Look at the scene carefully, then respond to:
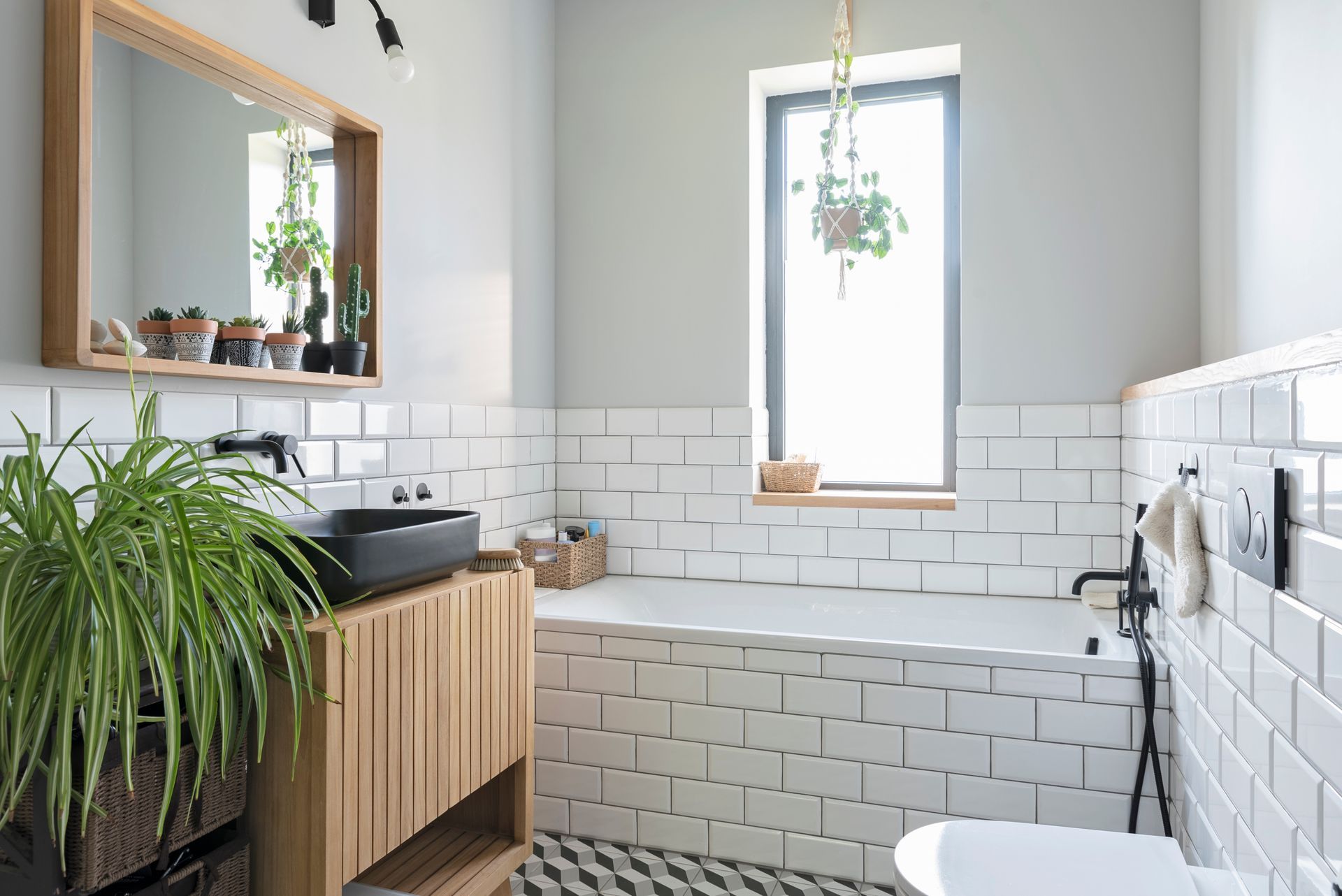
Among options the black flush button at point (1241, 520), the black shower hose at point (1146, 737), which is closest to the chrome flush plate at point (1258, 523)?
the black flush button at point (1241, 520)

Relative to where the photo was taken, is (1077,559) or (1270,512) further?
(1077,559)

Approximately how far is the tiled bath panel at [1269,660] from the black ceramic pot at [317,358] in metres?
1.99

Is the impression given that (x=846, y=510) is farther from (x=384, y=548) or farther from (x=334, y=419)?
(x=384, y=548)

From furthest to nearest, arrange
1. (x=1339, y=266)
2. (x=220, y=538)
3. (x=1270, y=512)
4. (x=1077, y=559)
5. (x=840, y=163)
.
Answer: (x=840, y=163) < (x=1077, y=559) < (x=1339, y=266) < (x=220, y=538) < (x=1270, y=512)

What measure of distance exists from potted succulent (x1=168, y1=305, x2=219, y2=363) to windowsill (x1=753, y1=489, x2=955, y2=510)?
6.82 ft

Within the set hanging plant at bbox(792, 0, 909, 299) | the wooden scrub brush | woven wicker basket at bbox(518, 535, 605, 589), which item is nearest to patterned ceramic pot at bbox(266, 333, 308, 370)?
the wooden scrub brush

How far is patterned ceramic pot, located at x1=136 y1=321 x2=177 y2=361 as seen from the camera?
1781 millimetres

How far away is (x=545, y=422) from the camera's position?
11.8ft

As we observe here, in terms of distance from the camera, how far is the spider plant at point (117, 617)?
3.57 ft

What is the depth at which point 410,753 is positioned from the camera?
1802mm

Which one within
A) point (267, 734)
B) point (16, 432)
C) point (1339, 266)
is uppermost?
point (1339, 266)

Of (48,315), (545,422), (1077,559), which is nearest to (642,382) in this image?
(545,422)

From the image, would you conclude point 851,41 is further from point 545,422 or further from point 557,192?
point 545,422

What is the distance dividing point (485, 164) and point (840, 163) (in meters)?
1.39
